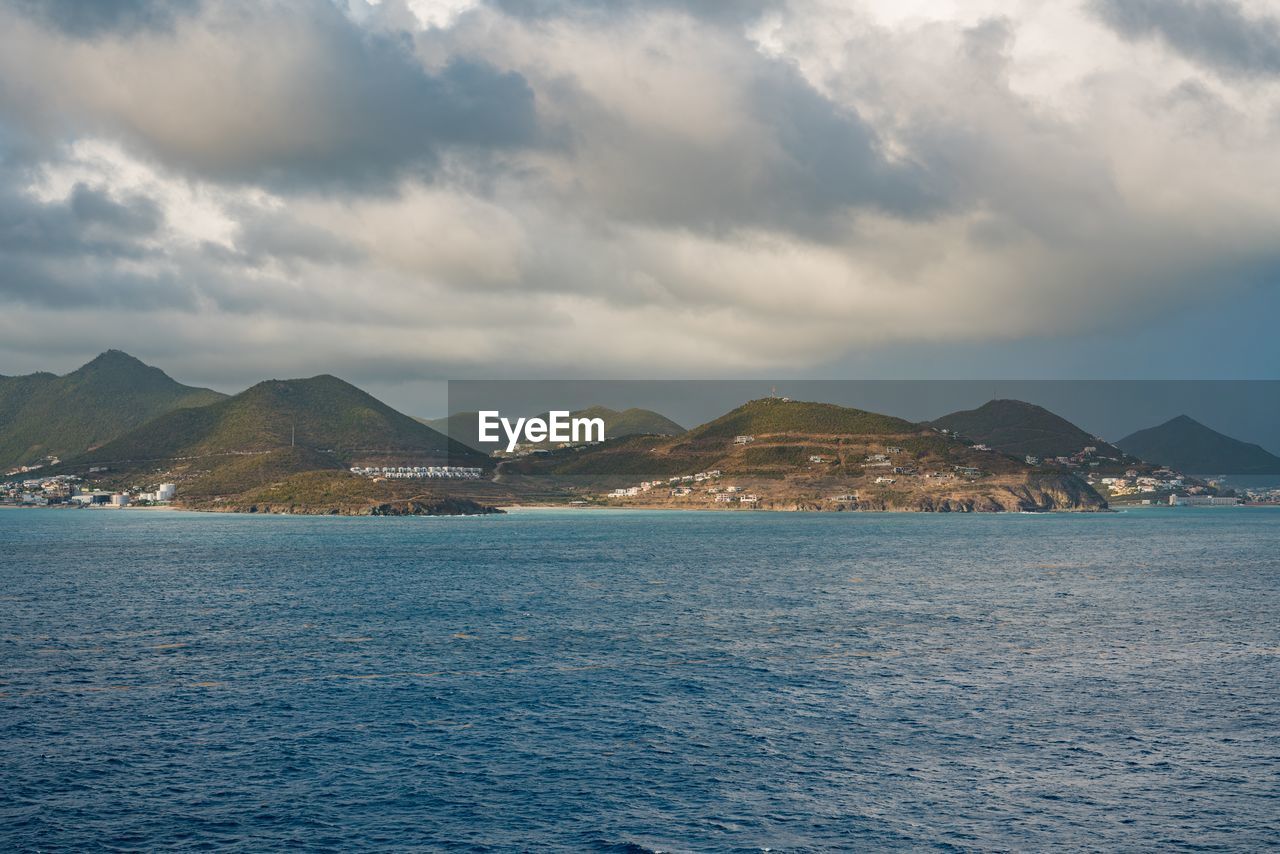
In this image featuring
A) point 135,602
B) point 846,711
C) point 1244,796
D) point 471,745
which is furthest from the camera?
point 135,602

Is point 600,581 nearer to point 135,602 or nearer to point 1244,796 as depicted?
point 135,602

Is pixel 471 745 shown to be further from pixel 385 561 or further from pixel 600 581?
pixel 385 561

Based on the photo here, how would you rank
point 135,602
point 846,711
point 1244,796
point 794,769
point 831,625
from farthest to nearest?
1. point 135,602
2. point 831,625
3. point 846,711
4. point 794,769
5. point 1244,796

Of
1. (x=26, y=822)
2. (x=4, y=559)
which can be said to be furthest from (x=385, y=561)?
(x=26, y=822)

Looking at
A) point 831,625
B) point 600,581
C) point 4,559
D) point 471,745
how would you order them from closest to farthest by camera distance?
1. point 471,745
2. point 831,625
3. point 600,581
4. point 4,559

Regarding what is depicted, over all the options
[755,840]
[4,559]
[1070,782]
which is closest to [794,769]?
[755,840]

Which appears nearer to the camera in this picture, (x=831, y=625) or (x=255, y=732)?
(x=255, y=732)
